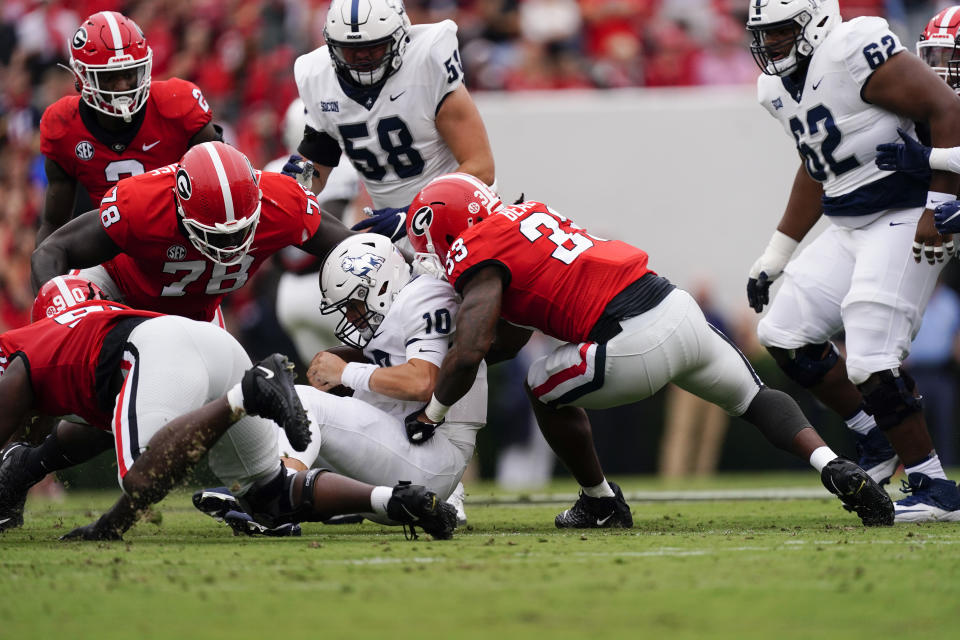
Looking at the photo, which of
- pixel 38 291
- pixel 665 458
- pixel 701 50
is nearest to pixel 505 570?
pixel 38 291

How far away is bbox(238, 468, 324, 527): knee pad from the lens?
494cm

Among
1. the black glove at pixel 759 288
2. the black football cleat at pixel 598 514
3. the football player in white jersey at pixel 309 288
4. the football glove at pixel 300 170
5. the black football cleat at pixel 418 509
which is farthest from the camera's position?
the football player in white jersey at pixel 309 288

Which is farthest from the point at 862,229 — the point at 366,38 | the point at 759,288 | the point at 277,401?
the point at 277,401

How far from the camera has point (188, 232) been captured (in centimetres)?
530

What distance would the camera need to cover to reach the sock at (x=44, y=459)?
564cm

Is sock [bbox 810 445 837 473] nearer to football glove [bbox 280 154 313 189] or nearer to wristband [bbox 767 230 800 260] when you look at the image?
wristband [bbox 767 230 800 260]

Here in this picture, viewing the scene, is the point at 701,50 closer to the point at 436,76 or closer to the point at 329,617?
the point at 436,76

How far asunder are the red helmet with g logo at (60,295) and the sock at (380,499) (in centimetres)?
134

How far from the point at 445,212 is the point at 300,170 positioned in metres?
1.37

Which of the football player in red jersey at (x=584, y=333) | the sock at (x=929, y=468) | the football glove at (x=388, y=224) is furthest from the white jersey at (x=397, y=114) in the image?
the sock at (x=929, y=468)

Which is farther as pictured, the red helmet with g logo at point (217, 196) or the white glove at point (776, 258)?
the white glove at point (776, 258)

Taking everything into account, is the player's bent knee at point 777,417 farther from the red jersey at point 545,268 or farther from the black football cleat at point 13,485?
the black football cleat at point 13,485

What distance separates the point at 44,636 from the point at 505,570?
1.37m

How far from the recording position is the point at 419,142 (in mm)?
6633
